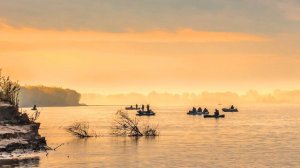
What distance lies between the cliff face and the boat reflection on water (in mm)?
2677

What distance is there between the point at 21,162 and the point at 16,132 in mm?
6961

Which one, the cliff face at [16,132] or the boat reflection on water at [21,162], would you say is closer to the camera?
the boat reflection on water at [21,162]

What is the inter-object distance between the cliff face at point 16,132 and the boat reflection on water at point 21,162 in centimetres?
268

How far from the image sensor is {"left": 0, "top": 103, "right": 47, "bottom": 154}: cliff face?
6278cm

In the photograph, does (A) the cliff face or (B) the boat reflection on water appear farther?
(A) the cliff face

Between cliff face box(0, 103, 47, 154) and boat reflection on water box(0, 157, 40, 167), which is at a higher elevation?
cliff face box(0, 103, 47, 154)

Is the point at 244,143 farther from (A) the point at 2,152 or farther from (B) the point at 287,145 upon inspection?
(A) the point at 2,152

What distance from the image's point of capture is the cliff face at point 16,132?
6278 centimetres

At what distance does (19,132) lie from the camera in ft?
214

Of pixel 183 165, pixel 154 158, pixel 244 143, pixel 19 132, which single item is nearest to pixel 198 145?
pixel 244 143

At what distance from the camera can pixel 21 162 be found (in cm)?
5872

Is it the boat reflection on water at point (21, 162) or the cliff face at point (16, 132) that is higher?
the cliff face at point (16, 132)

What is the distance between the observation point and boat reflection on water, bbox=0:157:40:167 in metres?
56.5

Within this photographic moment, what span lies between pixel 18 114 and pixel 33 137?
411cm
